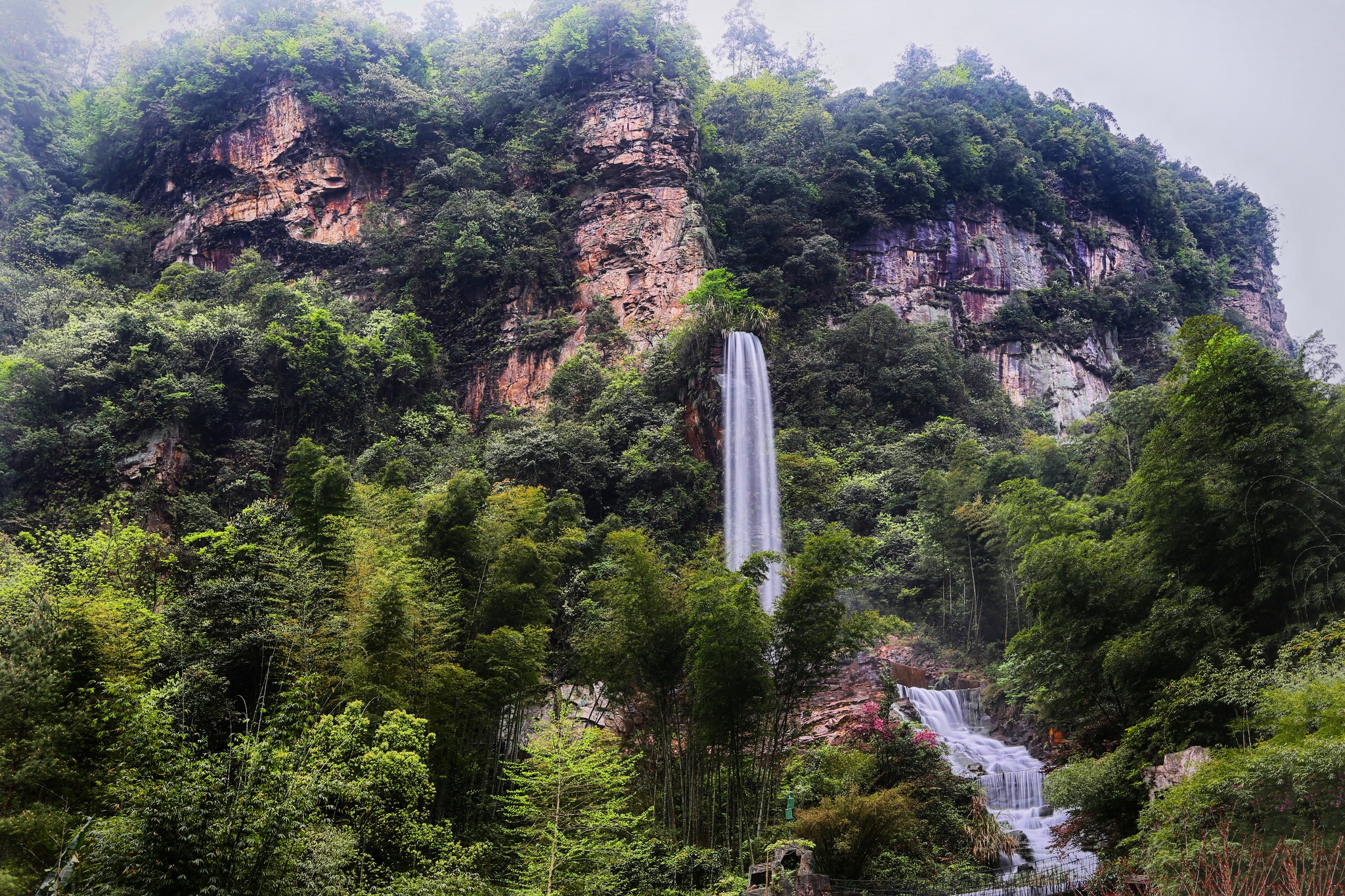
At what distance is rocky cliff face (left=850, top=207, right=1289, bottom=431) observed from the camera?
32562 millimetres

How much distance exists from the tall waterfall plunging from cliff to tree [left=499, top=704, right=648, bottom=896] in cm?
1064

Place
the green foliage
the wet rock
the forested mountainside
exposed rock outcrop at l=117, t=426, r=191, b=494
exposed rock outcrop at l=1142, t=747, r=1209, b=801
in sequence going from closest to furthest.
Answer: the forested mountainside < exposed rock outcrop at l=1142, t=747, r=1209, b=801 < the green foliage < the wet rock < exposed rock outcrop at l=117, t=426, r=191, b=494

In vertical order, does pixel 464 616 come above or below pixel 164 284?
below

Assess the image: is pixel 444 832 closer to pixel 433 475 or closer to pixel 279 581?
pixel 279 581

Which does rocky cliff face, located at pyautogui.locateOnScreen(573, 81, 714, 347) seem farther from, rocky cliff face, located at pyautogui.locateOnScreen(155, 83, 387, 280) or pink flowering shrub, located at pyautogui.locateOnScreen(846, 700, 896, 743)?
pink flowering shrub, located at pyautogui.locateOnScreen(846, 700, 896, 743)

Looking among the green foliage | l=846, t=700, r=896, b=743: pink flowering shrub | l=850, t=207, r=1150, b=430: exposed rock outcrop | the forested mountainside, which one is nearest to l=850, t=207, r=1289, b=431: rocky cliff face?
l=850, t=207, r=1150, b=430: exposed rock outcrop

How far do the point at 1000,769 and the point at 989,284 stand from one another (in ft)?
78.6

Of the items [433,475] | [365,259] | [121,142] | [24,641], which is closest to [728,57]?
[365,259]

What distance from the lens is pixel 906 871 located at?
1100 cm

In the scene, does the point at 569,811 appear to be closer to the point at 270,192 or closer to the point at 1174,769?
the point at 1174,769

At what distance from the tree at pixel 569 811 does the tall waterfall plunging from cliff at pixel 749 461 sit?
34.9 ft

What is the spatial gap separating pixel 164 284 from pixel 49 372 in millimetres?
7554

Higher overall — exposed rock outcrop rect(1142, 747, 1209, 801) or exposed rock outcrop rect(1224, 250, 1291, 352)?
exposed rock outcrop rect(1224, 250, 1291, 352)

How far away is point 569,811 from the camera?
32.0 feet
